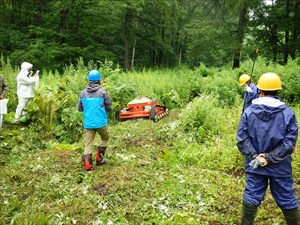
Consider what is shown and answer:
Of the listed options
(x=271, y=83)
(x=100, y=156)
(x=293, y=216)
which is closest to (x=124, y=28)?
(x=100, y=156)

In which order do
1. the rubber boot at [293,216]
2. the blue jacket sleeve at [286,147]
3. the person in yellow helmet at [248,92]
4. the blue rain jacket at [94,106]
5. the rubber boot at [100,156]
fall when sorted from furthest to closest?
1. the person in yellow helmet at [248,92]
2. the rubber boot at [100,156]
3. the blue rain jacket at [94,106]
4. the rubber boot at [293,216]
5. the blue jacket sleeve at [286,147]

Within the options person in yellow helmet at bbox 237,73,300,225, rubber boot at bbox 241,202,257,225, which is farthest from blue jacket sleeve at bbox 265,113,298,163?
rubber boot at bbox 241,202,257,225

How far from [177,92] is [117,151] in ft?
19.2

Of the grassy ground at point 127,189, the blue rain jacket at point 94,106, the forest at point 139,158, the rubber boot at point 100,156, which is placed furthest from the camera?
the rubber boot at point 100,156

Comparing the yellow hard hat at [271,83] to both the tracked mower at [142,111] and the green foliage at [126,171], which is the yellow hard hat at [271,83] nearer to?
the green foliage at [126,171]

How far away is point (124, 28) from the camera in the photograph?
23703mm

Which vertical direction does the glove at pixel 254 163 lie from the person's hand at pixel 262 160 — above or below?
below

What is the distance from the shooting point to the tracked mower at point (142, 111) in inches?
332

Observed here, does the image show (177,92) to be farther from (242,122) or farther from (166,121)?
(242,122)

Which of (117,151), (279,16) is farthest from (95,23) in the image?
(117,151)

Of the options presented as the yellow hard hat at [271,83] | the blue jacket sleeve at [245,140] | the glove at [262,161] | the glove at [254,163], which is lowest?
the glove at [254,163]

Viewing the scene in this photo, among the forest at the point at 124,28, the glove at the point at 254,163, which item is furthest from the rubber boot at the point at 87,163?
the forest at the point at 124,28

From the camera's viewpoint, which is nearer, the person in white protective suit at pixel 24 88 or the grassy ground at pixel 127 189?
the grassy ground at pixel 127 189

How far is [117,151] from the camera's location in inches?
246
